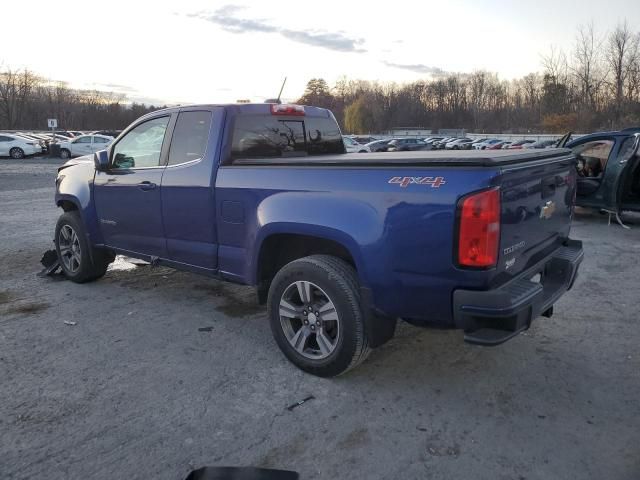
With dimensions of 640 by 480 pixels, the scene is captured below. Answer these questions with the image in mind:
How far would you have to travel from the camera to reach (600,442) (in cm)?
304

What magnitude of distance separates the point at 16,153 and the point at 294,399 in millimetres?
35763

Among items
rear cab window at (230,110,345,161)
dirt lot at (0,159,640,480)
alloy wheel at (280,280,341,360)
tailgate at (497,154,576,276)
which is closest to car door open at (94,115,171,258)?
dirt lot at (0,159,640,480)

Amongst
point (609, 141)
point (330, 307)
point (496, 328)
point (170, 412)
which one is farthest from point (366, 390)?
point (609, 141)

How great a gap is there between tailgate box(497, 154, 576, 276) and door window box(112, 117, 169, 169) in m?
3.29

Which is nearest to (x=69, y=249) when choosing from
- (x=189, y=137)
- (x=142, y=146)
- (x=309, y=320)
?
(x=142, y=146)

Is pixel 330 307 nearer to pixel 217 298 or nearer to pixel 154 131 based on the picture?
pixel 217 298

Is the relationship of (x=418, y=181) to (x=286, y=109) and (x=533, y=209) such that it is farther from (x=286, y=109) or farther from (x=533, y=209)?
(x=286, y=109)

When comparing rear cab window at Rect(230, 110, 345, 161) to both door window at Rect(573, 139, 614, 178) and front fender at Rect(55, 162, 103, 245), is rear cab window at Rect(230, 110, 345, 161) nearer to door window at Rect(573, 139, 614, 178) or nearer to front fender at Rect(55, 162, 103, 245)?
front fender at Rect(55, 162, 103, 245)

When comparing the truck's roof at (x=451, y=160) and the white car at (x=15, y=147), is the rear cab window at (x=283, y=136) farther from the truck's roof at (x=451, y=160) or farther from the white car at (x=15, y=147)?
the white car at (x=15, y=147)

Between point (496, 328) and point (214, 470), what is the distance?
5.70 ft

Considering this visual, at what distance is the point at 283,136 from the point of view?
498 centimetres

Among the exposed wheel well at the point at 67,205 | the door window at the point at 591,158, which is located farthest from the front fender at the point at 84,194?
the door window at the point at 591,158

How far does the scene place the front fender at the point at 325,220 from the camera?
3.37 metres

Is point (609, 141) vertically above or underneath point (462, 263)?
above
